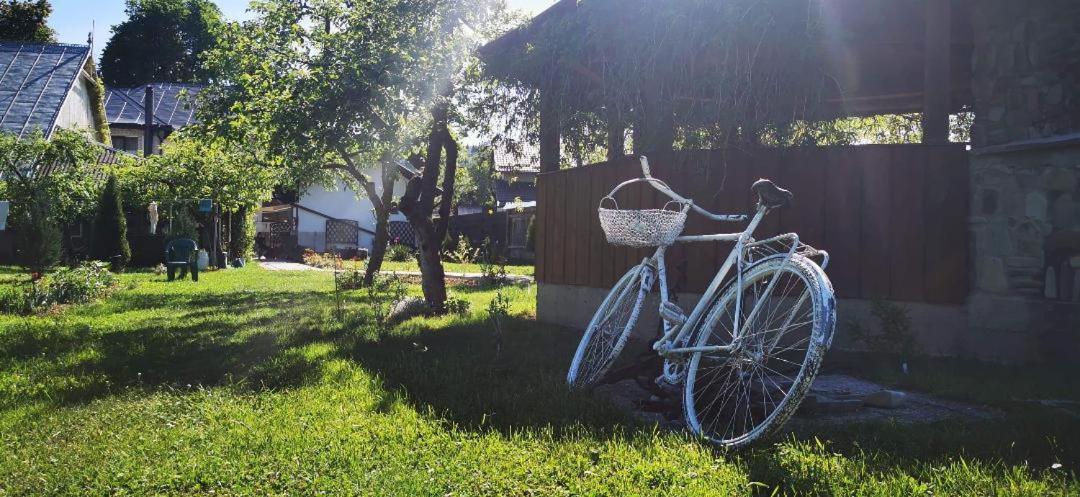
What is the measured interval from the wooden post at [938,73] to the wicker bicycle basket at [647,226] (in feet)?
10.7

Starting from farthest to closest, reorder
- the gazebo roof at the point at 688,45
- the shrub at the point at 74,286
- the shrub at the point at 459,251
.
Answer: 1. the shrub at the point at 459,251
2. the shrub at the point at 74,286
3. the gazebo roof at the point at 688,45

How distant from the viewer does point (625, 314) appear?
5.07 metres

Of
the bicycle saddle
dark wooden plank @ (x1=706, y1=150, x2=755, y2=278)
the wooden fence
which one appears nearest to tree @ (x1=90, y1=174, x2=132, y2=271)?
the wooden fence

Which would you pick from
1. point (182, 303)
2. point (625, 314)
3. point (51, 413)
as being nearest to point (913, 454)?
point (625, 314)

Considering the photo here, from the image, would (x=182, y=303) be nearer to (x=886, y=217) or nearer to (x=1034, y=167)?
(x=886, y=217)

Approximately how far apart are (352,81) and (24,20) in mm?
36643

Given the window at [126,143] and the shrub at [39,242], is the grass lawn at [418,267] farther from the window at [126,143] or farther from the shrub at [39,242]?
the window at [126,143]

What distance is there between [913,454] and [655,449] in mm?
1067

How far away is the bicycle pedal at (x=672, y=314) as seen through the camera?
13.8 ft

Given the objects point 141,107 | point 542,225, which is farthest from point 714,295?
point 141,107

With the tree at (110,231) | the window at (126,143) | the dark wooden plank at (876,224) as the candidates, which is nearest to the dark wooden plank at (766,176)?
the dark wooden plank at (876,224)

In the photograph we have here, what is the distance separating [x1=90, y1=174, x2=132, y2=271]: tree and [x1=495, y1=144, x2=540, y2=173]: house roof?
14461mm

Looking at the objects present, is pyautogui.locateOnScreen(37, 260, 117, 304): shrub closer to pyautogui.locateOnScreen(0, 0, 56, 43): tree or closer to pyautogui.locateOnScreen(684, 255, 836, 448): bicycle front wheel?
pyautogui.locateOnScreen(684, 255, 836, 448): bicycle front wheel

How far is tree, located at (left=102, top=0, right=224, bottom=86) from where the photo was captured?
5091cm
